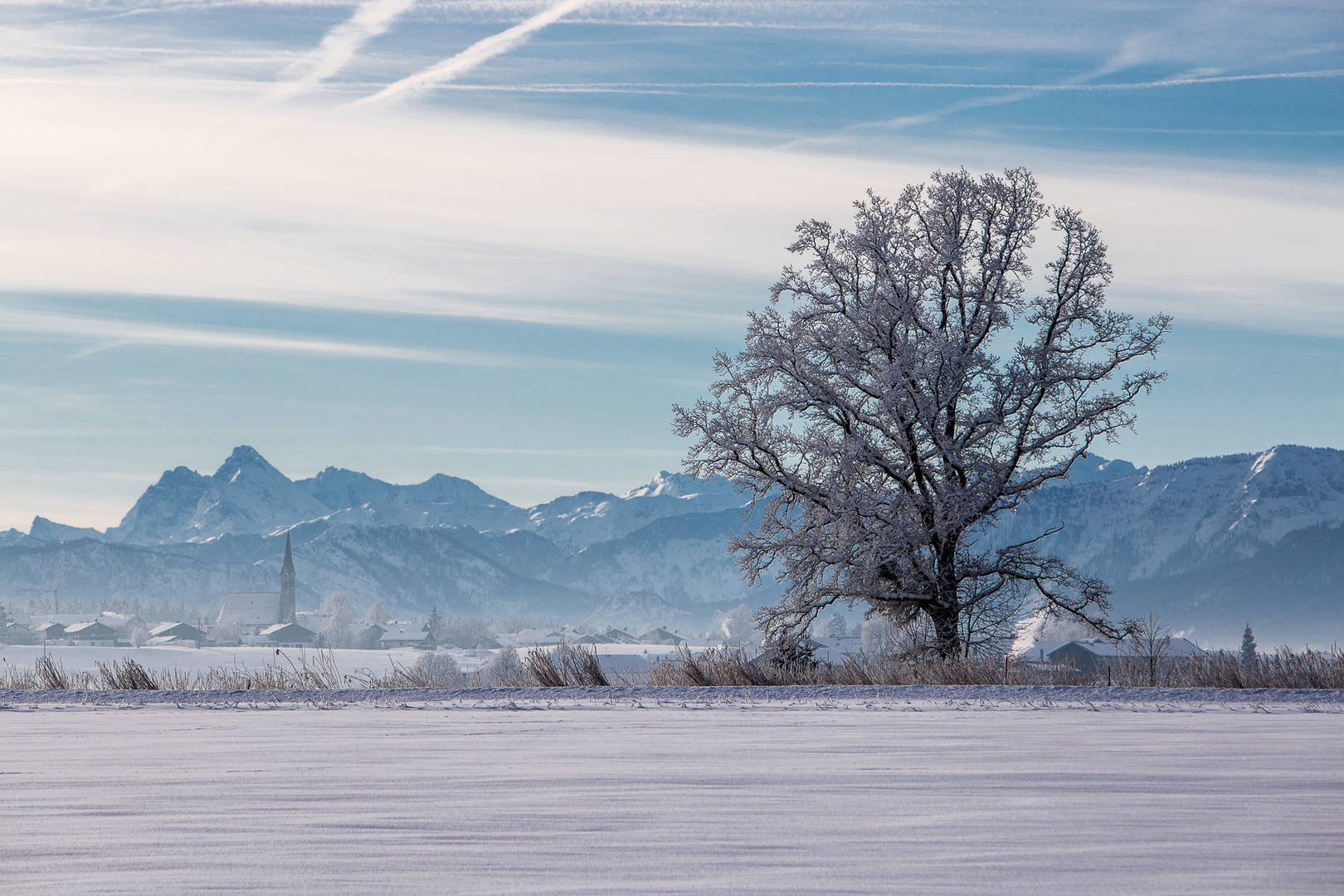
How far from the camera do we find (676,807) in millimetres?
4203

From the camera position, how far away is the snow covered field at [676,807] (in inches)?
125

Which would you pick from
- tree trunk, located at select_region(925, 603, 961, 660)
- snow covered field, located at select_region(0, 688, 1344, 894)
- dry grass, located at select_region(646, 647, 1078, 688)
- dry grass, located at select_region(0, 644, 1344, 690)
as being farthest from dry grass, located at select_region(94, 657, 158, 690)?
tree trunk, located at select_region(925, 603, 961, 660)

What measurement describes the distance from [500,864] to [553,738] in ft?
12.1

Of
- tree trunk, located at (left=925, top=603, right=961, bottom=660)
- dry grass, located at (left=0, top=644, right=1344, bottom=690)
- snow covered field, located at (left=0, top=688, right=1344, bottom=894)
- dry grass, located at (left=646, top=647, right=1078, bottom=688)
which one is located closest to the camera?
snow covered field, located at (left=0, top=688, right=1344, bottom=894)

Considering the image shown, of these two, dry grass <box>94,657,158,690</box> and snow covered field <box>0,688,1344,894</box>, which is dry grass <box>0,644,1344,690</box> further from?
snow covered field <box>0,688,1344,894</box>

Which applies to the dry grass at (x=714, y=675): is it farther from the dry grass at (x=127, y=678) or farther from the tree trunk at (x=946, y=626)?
the tree trunk at (x=946, y=626)

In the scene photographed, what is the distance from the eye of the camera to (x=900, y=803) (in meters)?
4.29

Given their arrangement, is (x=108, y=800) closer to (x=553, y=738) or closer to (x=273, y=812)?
(x=273, y=812)

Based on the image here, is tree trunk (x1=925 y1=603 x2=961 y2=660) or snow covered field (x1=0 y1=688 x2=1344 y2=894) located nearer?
snow covered field (x1=0 y1=688 x2=1344 y2=894)

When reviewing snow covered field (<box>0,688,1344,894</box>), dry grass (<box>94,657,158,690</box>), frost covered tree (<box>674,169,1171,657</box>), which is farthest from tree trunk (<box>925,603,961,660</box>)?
snow covered field (<box>0,688,1344,894</box>)

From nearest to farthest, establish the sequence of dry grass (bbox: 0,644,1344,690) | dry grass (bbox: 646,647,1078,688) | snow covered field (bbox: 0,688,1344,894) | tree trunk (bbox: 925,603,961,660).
Result: snow covered field (bbox: 0,688,1344,894)
dry grass (bbox: 0,644,1344,690)
dry grass (bbox: 646,647,1078,688)
tree trunk (bbox: 925,603,961,660)

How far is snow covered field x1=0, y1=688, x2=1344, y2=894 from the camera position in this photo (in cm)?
317

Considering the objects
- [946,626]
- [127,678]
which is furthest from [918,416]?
[127,678]

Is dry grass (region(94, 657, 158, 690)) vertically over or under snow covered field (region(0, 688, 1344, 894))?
under
